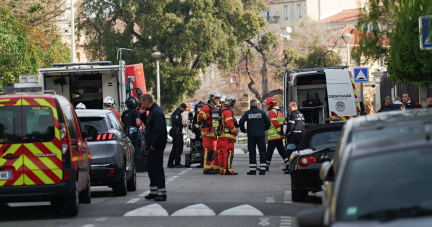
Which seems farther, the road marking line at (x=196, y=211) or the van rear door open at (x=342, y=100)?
the van rear door open at (x=342, y=100)

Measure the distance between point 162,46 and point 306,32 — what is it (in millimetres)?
20302

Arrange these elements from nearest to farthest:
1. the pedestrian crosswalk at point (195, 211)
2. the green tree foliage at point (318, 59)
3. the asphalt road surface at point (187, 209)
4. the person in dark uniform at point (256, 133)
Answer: the asphalt road surface at point (187, 209) < the pedestrian crosswalk at point (195, 211) < the person in dark uniform at point (256, 133) < the green tree foliage at point (318, 59)

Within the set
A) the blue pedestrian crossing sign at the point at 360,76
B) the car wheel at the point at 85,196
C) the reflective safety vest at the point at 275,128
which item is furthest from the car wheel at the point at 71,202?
the blue pedestrian crossing sign at the point at 360,76

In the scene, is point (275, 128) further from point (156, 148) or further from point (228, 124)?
point (156, 148)

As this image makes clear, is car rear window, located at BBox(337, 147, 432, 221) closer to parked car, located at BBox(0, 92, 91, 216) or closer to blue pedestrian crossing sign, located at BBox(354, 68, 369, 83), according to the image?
parked car, located at BBox(0, 92, 91, 216)

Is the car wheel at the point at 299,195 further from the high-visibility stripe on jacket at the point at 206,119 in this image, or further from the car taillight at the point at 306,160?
the high-visibility stripe on jacket at the point at 206,119

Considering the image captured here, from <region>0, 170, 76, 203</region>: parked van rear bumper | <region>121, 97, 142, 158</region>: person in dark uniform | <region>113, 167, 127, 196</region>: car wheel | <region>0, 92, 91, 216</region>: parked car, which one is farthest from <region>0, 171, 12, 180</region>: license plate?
<region>121, 97, 142, 158</region>: person in dark uniform

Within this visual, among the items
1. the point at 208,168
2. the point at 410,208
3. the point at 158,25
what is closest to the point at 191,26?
the point at 158,25

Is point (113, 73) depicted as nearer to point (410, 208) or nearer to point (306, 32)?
point (410, 208)

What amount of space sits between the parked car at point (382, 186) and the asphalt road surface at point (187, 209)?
159 inches

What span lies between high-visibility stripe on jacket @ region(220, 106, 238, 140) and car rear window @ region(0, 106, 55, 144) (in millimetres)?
7799

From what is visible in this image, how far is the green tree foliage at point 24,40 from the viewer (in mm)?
21672

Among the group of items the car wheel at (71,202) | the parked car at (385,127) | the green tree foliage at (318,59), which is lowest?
the car wheel at (71,202)

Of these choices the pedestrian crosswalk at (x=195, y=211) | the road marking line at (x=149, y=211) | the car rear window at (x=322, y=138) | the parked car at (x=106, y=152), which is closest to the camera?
the pedestrian crosswalk at (x=195, y=211)
